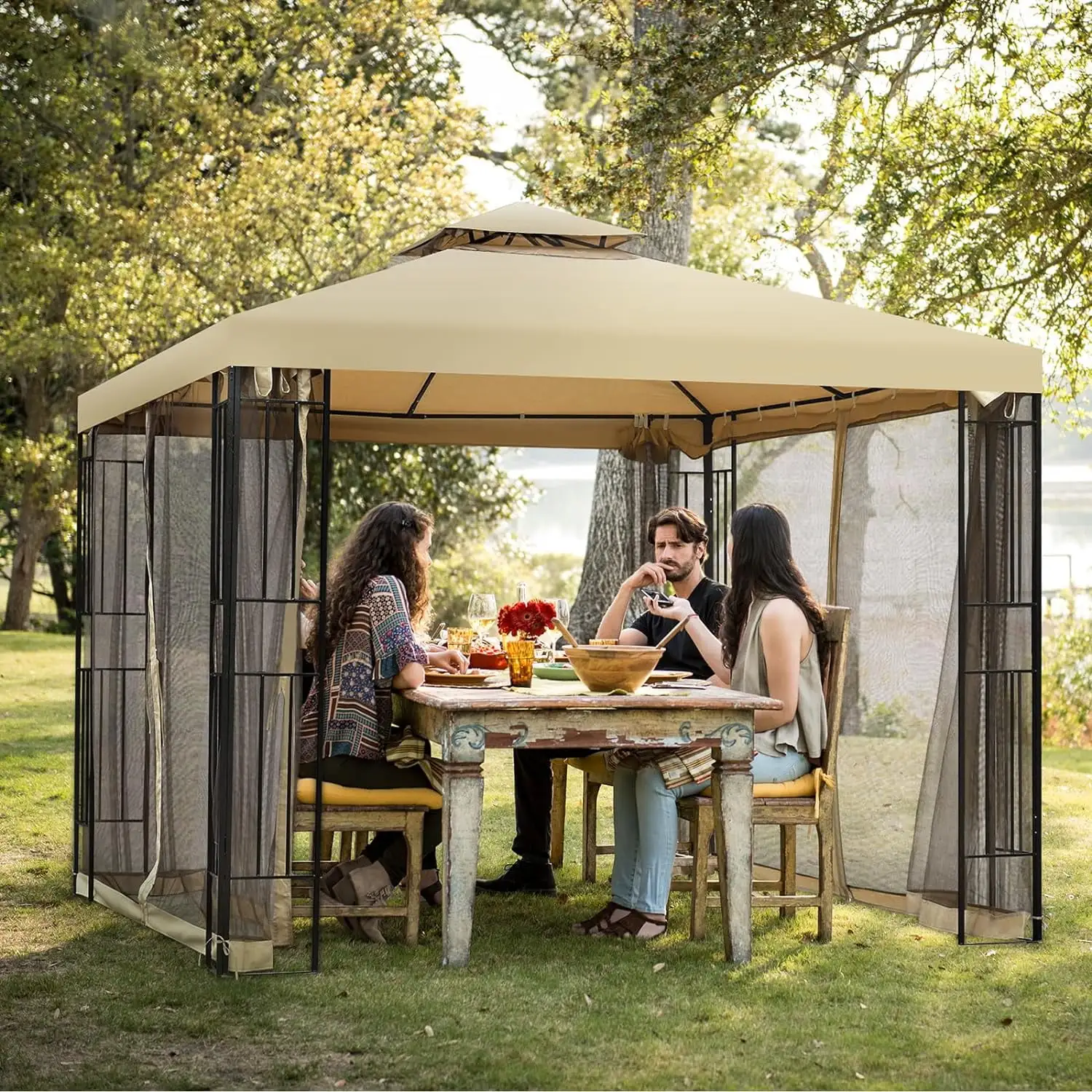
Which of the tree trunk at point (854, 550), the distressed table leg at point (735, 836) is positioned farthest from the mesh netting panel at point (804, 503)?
the distressed table leg at point (735, 836)

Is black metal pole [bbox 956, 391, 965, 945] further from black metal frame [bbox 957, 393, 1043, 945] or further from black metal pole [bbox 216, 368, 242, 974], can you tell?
black metal pole [bbox 216, 368, 242, 974]

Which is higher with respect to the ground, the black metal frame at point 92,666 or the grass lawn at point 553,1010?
the black metal frame at point 92,666

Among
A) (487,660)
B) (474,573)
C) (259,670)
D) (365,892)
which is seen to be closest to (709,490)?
(487,660)

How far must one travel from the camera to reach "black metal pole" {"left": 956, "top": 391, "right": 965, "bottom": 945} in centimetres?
488

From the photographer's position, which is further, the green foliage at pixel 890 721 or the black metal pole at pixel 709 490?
the black metal pole at pixel 709 490

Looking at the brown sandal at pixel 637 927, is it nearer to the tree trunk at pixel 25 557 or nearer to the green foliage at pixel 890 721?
the green foliage at pixel 890 721

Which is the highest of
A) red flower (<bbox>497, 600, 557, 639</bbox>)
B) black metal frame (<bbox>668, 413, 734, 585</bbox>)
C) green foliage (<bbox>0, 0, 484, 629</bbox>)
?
green foliage (<bbox>0, 0, 484, 629</bbox>)

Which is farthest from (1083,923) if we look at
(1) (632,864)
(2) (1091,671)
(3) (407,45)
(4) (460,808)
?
(3) (407,45)

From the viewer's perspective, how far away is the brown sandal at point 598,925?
4973mm

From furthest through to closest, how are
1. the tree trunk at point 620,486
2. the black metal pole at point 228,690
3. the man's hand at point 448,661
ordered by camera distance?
the tree trunk at point 620,486 < the man's hand at point 448,661 < the black metal pole at point 228,690

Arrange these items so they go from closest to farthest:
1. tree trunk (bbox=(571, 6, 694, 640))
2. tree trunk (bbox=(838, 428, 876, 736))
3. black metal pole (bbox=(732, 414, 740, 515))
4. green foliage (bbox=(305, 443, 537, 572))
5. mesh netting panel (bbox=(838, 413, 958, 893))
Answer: mesh netting panel (bbox=(838, 413, 958, 893)) → tree trunk (bbox=(838, 428, 876, 736)) → black metal pole (bbox=(732, 414, 740, 515)) → tree trunk (bbox=(571, 6, 694, 640)) → green foliage (bbox=(305, 443, 537, 572))

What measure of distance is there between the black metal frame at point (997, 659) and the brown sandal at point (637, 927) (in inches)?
37.2

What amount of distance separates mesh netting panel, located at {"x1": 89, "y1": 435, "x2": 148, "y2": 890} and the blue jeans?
5.25 ft

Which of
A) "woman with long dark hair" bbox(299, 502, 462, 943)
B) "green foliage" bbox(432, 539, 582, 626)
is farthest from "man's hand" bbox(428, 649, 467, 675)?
"green foliage" bbox(432, 539, 582, 626)
